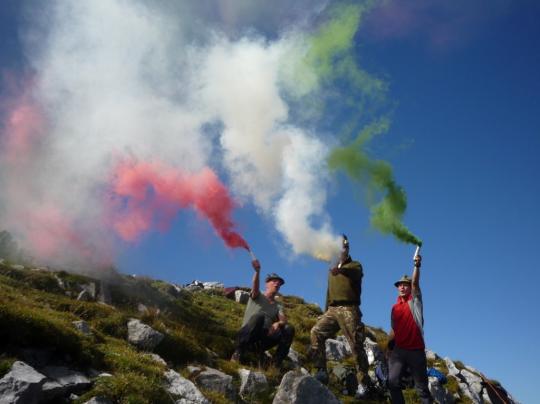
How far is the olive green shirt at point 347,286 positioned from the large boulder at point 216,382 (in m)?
3.84

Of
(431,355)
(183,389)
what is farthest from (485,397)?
(183,389)

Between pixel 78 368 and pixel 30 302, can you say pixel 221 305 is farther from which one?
pixel 78 368

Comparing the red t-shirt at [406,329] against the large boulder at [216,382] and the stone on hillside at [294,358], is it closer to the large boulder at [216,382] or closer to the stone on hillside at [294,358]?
the stone on hillside at [294,358]

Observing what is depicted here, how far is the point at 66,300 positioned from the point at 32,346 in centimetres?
456

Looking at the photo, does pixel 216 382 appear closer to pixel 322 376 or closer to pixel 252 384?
pixel 252 384

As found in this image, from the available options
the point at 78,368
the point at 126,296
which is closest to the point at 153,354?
the point at 78,368

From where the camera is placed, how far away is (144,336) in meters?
11.4

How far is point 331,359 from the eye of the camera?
51.0 ft

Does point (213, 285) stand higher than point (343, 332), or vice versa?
point (213, 285)

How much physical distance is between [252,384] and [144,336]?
2961mm

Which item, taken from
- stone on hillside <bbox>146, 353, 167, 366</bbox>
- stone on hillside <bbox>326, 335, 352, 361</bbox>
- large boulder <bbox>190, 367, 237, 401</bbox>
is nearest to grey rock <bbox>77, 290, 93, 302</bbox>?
stone on hillside <bbox>146, 353, 167, 366</bbox>

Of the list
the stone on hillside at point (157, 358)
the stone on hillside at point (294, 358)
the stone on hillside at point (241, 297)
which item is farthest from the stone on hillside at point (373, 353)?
the stone on hillside at point (241, 297)

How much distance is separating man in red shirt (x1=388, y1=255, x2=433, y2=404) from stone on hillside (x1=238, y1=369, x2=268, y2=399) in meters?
2.72

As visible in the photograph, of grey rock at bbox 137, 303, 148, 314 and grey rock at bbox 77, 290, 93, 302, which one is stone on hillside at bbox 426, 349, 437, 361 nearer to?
grey rock at bbox 137, 303, 148, 314
